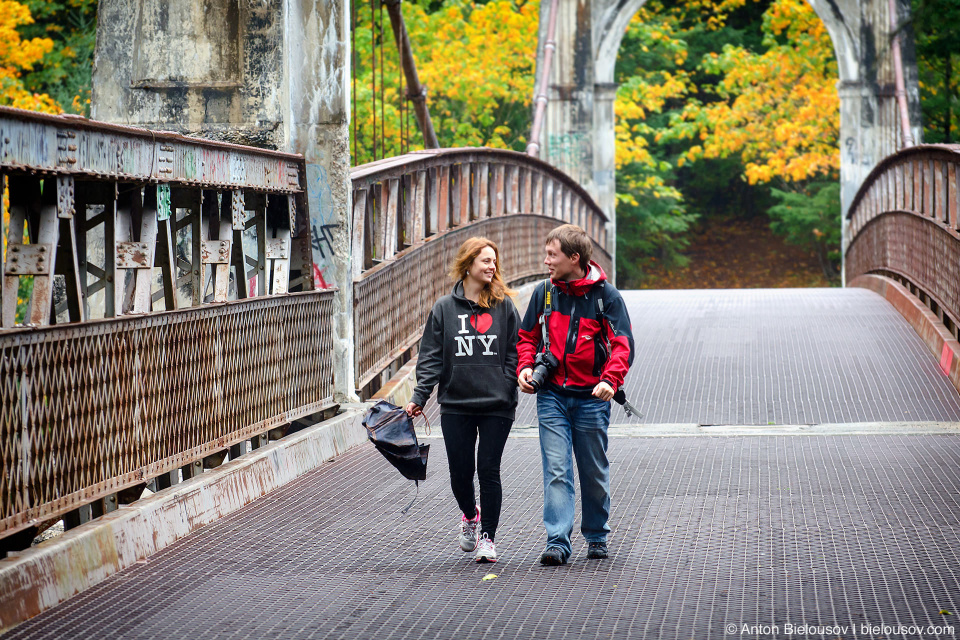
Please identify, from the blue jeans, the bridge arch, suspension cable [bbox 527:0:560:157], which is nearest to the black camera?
the blue jeans

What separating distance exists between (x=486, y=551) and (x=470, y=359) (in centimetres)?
81

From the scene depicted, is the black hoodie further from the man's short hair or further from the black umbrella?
the man's short hair

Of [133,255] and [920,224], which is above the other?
[920,224]

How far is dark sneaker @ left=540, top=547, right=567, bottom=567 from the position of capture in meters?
4.86

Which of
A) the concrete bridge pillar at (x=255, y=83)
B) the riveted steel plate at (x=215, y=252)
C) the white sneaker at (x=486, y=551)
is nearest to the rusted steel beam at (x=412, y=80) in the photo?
the concrete bridge pillar at (x=255, y=83)

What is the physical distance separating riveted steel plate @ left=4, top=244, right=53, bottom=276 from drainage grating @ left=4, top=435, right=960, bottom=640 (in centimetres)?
125

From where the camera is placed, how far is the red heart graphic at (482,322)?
5059mm

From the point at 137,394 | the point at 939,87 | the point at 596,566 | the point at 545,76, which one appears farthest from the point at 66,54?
the point at 596,566

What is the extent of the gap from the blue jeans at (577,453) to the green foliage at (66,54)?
20061 millimetres

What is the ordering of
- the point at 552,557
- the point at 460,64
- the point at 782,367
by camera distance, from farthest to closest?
1. the point at 460,64
2. the point at 782,367
3. the point at 552,557

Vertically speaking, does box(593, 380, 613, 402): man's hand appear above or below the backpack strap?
below

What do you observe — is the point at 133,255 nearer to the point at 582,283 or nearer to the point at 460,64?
the point at 582,283

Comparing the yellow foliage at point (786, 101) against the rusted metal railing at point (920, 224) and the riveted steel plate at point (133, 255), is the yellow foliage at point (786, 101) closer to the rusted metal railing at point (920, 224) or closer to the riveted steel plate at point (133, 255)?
the rusted metal railing at point (920, 224)

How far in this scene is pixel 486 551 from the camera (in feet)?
16.2
